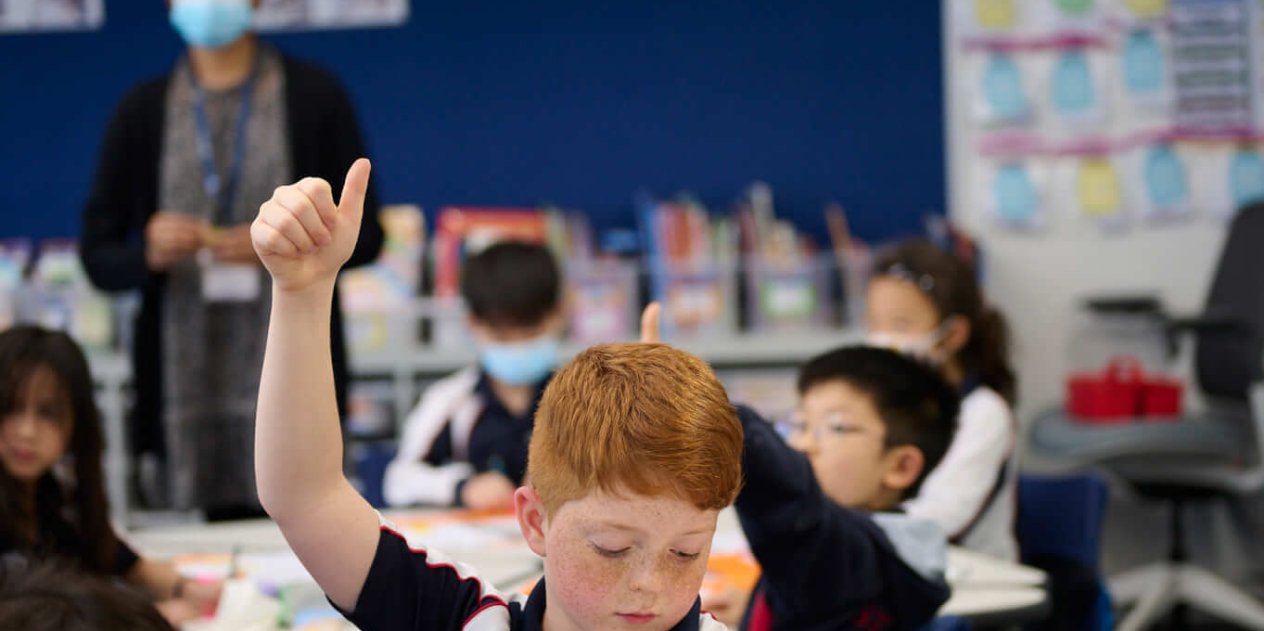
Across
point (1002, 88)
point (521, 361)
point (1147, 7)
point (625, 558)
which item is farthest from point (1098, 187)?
point (625, 558)

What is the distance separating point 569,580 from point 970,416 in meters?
1.76

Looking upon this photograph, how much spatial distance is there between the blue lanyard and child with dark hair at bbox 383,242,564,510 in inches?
19.7

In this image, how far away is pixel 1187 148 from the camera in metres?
4.95

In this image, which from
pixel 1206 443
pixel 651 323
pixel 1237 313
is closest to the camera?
pixel 651 323

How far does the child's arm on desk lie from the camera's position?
0.97 metres

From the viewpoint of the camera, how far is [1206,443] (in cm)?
418

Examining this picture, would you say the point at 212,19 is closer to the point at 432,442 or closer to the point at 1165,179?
the point at 432,442

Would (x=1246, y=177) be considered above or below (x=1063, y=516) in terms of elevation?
above

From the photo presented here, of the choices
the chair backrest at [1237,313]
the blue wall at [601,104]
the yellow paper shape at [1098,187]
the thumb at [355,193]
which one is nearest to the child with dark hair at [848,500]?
the thumb at [355,193]

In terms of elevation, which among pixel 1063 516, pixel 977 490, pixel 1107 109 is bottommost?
pixel 1063 516

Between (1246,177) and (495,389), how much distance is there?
2995 millimetres

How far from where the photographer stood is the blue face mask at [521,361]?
3029mm

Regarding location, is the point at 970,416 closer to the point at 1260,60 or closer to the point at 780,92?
the point at 780,92

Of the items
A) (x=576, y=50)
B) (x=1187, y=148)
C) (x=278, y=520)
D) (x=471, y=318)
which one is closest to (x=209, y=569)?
(x=471, y=318)
